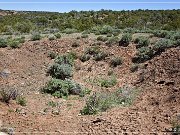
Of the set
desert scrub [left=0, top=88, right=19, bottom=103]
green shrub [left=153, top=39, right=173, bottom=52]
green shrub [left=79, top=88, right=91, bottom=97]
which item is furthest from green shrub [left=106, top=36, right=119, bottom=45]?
desert scrub [left=0, top=88, right=19, bottom=103]

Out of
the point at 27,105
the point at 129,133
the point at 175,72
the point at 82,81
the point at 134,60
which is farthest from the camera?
the point at 134,60

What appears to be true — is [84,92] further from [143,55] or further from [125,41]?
[125,41]

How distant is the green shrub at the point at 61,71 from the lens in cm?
1955

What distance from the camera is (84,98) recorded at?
53.6 feet

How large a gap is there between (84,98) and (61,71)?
3.62 m

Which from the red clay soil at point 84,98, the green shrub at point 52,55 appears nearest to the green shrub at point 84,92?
the red clay soil at point 84,98

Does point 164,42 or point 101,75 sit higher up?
point 164,42

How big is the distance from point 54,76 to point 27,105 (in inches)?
202

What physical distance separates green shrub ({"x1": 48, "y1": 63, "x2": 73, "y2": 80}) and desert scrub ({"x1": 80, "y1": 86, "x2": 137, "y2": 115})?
3565mm

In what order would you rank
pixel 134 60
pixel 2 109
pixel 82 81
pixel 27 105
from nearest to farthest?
pixel 2 109 → pixel 27 105 → pixel 82 81 → pixel 134 60

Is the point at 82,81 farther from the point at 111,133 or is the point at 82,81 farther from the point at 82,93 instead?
the point at 111,133

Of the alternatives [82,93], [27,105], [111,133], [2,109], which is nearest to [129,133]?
[111,133]

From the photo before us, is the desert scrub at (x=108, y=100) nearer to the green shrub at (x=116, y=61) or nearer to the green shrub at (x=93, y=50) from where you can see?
the green shrub at (x=116, y=61)

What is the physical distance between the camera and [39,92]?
16922 mm
